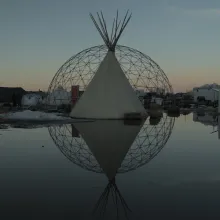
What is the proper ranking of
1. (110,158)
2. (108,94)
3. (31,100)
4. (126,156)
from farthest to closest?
1. (31,100)
2. (108,94)
3. (126,156)
4. (110,158)

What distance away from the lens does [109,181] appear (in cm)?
758

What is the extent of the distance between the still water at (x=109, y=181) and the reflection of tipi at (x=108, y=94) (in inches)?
589

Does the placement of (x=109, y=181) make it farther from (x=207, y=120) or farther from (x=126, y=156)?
(x=207, y=120)

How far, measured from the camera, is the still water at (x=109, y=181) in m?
5.55

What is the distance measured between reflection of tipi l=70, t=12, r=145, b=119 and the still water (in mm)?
14969

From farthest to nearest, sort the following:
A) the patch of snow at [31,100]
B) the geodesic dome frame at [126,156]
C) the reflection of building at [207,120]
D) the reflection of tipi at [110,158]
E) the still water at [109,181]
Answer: the patch of snow at [31,100], the reflection of building at [207,120], the geodesic dome frame at [126,156], the reflection of tipi at [110,158], the still water at [109,181]

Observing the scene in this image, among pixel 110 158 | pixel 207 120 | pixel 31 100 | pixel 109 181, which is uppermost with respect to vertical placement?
pixel 31 100

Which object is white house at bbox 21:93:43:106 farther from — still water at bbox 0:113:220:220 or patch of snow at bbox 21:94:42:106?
still water at bbox 0:113:220:220

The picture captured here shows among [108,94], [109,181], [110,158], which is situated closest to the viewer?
[109,181]

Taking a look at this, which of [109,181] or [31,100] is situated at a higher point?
[31,100]

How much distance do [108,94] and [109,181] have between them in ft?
68.8

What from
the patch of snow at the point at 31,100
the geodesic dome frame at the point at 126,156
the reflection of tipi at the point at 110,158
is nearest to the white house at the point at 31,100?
the patch of snow at the point at 31,100

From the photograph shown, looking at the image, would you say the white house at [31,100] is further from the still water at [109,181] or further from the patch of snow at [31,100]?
the still water at [109,181]

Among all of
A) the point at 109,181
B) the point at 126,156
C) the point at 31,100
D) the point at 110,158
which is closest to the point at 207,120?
the point at 126,156
